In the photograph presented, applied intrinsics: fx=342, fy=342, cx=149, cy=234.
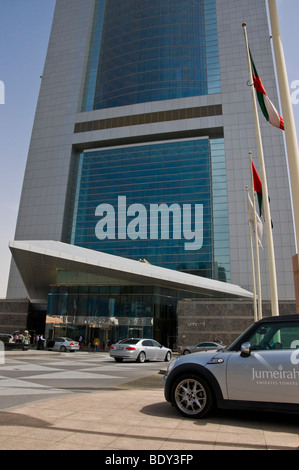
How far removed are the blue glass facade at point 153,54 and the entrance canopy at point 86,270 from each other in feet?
145

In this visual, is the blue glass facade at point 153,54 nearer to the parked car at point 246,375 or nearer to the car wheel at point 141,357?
the car wheel at point 141,357

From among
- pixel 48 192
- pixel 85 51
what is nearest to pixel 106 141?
pixel 48 192

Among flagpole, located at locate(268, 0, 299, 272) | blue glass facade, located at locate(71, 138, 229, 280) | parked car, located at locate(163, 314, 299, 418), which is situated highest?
blue glass facade, located at locate(71, 138, 229, 280)

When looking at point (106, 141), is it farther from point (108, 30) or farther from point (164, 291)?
point (164, 291)

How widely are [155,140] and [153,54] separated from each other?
62.2 feet

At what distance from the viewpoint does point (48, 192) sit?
65188mm

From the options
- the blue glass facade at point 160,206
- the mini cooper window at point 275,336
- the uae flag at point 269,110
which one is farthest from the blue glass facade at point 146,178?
the mini cooper window at point 275,336

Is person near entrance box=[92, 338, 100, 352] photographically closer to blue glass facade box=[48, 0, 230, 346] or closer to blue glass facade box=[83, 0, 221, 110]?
blue glass facade box=[48, 0, 230, 346]

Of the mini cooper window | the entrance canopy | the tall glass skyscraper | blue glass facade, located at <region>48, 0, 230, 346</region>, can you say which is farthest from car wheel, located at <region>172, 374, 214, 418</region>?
the tall glass skyscraper

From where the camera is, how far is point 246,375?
16.5ft

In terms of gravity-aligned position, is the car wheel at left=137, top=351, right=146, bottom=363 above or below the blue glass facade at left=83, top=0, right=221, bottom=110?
below

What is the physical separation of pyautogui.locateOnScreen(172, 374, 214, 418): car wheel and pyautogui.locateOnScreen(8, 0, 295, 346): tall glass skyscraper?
148ft

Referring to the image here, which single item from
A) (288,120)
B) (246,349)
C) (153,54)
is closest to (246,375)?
(246,349)

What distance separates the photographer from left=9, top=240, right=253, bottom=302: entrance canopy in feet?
89.7
